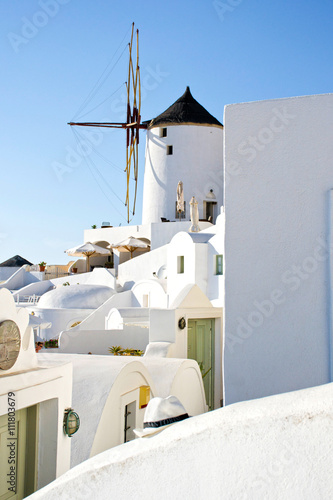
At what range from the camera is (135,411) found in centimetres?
681

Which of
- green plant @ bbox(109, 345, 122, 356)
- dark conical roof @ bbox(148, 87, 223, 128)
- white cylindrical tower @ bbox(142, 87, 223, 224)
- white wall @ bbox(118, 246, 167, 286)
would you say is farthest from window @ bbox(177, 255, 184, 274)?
dark conical roof @ bbox(148, 87, 223, 128)

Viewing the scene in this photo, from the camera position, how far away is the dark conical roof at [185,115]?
33.4m

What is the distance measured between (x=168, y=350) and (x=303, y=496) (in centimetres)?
745

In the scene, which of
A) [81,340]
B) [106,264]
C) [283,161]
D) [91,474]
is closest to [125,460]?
[91,474]

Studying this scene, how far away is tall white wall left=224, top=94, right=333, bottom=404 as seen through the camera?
229 inches

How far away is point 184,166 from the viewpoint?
33062mm

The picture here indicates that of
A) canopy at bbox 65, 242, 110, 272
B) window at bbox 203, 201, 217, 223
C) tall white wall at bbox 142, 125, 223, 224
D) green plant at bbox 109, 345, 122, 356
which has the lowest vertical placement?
green plant at bbox 109, 345, 122, 356

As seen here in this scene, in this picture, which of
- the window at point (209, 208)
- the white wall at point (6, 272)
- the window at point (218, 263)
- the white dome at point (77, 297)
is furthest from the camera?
the white wall at point (6, 272)

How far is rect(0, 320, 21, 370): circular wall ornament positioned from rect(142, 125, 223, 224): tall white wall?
29.0 meters

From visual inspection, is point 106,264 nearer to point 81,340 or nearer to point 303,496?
point 81,340

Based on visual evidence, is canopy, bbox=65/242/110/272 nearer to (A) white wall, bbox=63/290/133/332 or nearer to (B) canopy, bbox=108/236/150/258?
(B) canopy, bbox=108/236/150/258

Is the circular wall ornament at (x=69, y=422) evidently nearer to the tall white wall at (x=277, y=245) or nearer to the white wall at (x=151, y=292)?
Answer: the tall white wall at (x=277, y=245)

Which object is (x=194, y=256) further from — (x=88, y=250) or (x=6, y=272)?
(x=6, y=272)

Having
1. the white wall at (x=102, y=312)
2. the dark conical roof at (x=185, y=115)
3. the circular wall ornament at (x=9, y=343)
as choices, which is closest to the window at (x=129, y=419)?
the circular wall ornament at (x=9, y=343)
